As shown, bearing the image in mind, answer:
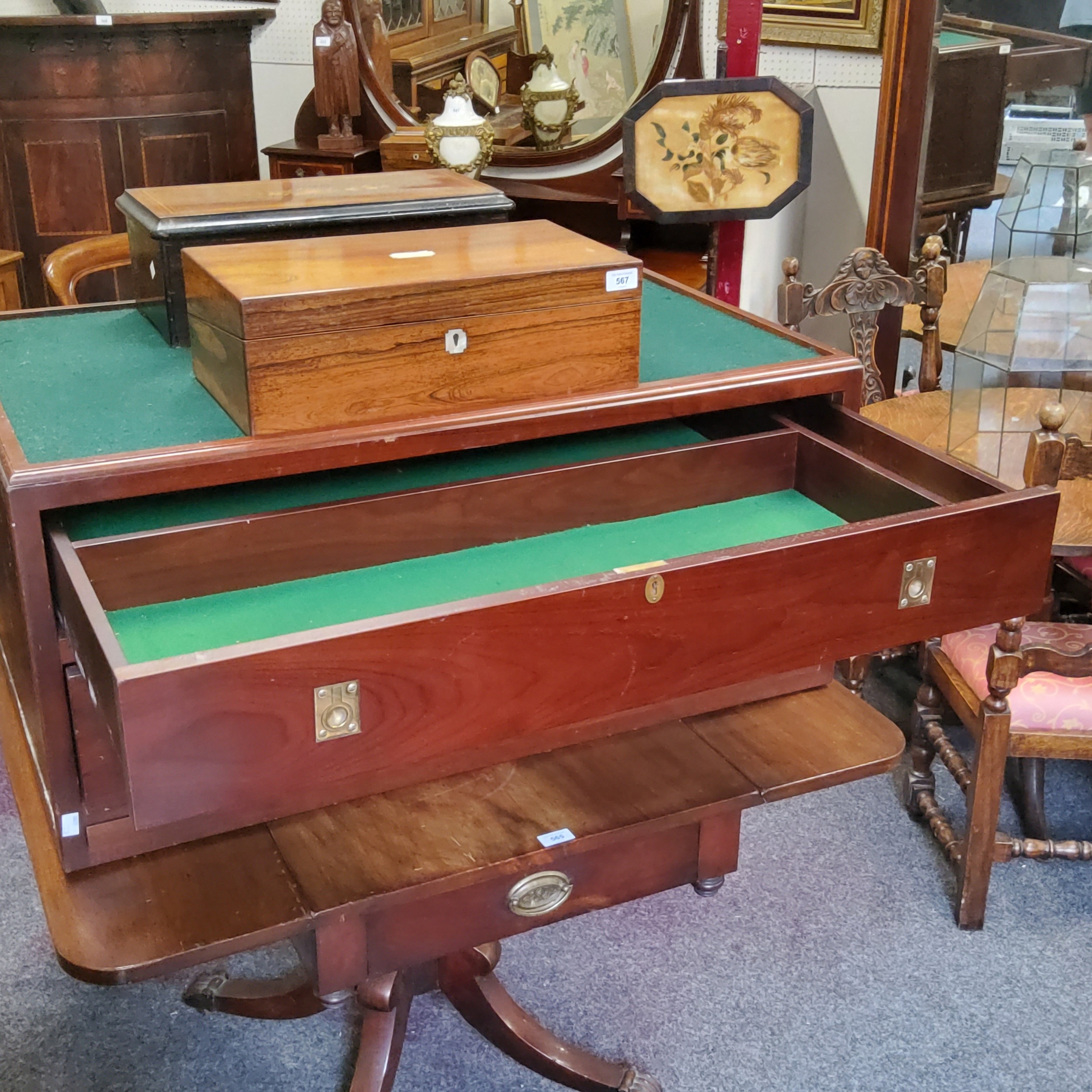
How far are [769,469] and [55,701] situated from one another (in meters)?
0.80

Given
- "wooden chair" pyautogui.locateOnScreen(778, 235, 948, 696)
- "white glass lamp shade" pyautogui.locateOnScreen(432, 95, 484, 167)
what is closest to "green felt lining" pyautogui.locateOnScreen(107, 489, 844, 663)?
"wooden chair" pyautogui.locateOnScreen(778, 235, 948, 696)

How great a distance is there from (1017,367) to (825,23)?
1.15 metres

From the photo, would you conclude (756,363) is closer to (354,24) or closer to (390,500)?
(390,500)

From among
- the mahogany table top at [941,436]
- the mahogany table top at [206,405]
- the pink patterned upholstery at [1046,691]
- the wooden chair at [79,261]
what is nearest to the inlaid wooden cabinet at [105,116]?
the wooden chair at [79,261]

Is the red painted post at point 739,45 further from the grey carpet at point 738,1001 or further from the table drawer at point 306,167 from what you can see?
the table drawer at point 306,167

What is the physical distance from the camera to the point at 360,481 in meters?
1.39

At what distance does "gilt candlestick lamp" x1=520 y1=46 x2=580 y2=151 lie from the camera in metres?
3.83

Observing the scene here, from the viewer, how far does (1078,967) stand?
2.12m

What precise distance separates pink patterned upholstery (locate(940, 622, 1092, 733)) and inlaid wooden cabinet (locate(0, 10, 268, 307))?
10.5ft

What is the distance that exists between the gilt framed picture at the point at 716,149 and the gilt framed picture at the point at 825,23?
117cm

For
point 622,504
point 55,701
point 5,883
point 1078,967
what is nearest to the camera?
point 55,701

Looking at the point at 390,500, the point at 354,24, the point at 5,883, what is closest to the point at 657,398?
the point at 390,500

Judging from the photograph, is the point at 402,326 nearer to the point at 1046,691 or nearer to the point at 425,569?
the point at 425,569

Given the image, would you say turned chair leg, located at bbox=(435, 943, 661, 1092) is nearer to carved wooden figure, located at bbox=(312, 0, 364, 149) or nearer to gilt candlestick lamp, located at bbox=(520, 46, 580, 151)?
gilt candlestick lamp, located at bbox=(520, 46, 580, 151)
